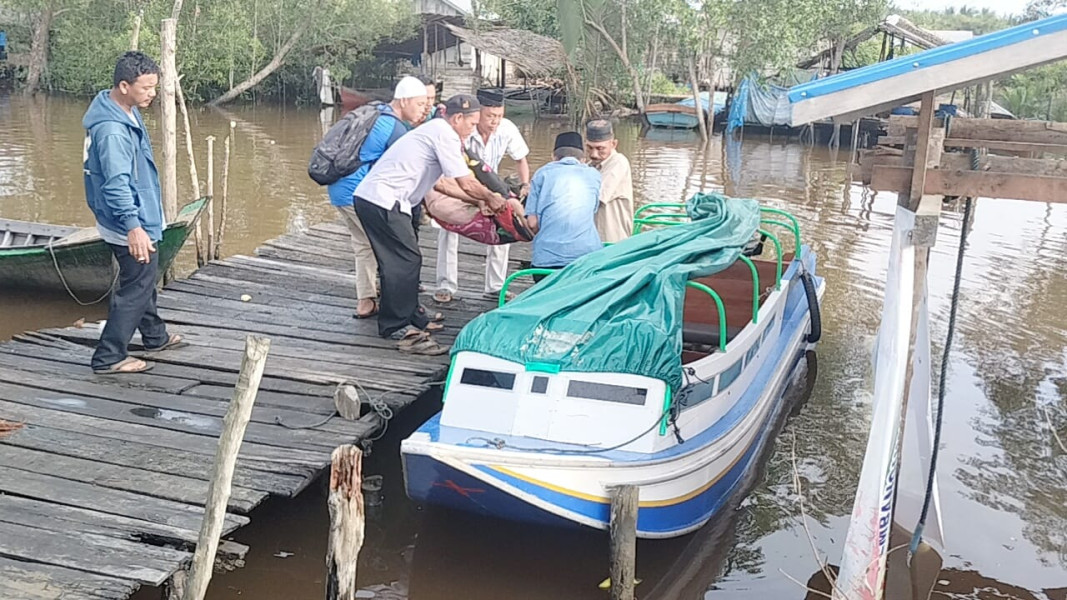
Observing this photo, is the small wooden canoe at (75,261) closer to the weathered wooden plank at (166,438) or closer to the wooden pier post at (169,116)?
the wooden pier post at (169,116)

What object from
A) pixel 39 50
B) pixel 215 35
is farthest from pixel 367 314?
pixel 39 50

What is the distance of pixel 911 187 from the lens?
435 cm

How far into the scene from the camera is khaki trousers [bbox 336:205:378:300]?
714 centimetres

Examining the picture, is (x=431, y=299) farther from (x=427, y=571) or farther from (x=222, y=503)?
(x=222, y=503)

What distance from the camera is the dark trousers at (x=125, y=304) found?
5785 mm

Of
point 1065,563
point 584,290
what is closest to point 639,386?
point 584,290

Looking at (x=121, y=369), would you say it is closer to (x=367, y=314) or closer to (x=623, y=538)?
(x=367, y=314)

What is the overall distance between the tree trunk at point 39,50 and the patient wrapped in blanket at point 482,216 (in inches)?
1210

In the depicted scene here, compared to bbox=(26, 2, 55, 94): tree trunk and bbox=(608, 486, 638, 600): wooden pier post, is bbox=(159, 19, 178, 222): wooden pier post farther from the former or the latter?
bbox=(26, 2, 55, 94): tree trunk

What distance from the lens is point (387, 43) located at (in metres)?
38.2

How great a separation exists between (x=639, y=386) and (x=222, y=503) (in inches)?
87.2

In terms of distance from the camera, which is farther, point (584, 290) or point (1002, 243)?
point (1002, 243)

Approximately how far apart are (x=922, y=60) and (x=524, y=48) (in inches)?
995

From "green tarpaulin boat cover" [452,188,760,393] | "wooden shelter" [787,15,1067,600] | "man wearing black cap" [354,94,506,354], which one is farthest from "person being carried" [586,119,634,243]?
"wooden shelter" [787,15,1067,600]
